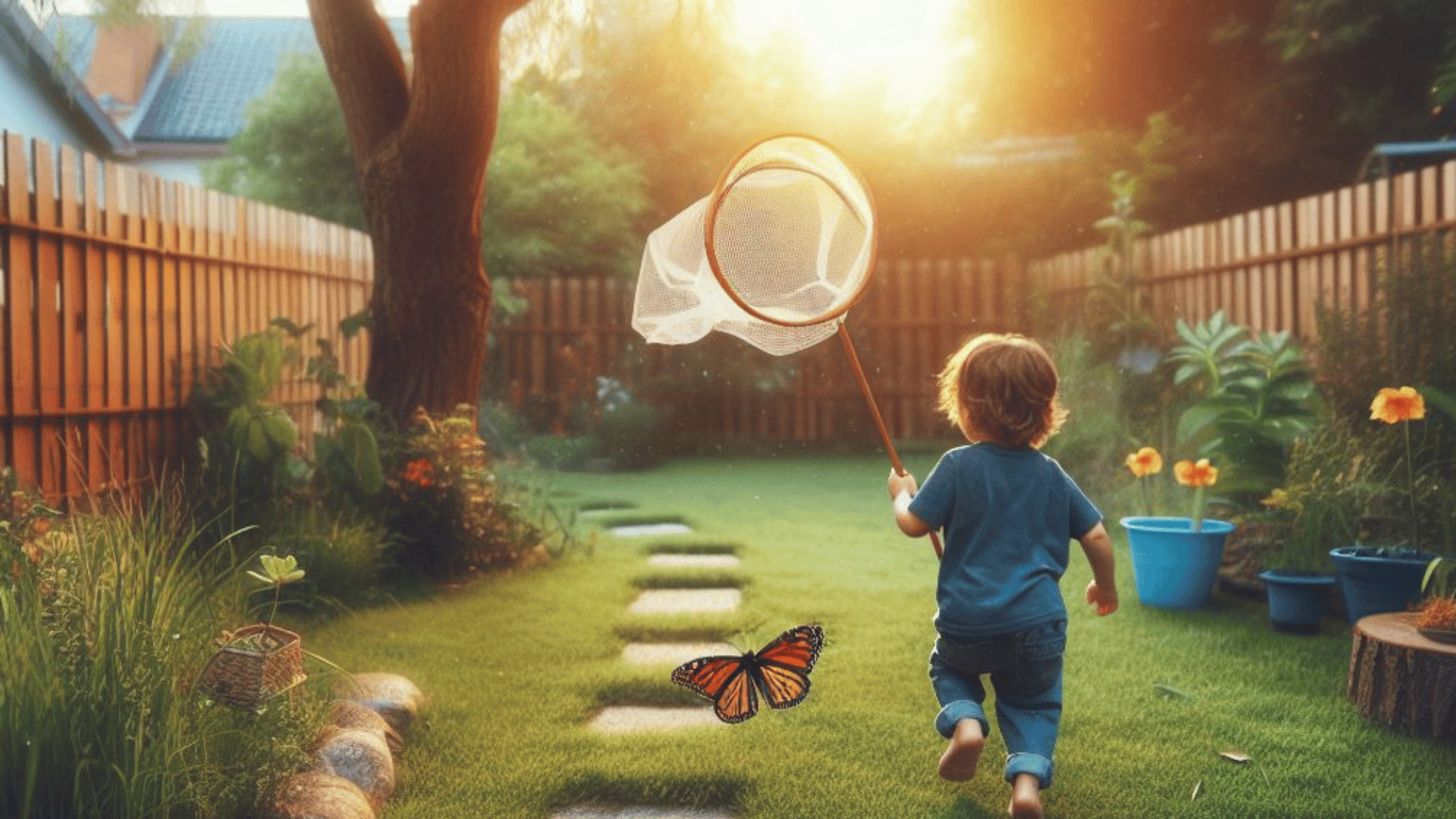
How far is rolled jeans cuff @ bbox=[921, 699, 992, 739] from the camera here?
308cm

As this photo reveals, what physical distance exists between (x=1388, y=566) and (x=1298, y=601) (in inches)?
18.0

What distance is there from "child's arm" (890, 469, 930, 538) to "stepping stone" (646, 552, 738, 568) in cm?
339

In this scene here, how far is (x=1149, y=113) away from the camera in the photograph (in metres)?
14.2

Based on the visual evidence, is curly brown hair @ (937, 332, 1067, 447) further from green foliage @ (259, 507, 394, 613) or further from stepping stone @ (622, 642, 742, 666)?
green foliage @ (259, 507, 394, 613)

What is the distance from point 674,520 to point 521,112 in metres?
7.50

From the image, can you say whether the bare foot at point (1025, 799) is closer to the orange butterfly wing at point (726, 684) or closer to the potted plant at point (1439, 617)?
the orange butterfly wing at point (726, 684)

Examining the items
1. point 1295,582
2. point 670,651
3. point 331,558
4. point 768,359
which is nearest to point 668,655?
point 670,651

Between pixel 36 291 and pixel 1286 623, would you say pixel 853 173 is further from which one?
pixel 36 291

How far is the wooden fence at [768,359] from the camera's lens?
13.6 metres

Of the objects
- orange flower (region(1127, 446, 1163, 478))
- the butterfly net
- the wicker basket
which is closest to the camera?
the wicker basket

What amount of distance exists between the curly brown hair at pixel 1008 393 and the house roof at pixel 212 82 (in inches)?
878

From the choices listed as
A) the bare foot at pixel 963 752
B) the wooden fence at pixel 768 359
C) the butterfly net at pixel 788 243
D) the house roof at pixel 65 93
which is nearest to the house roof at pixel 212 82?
the house roof at pixel 65 93

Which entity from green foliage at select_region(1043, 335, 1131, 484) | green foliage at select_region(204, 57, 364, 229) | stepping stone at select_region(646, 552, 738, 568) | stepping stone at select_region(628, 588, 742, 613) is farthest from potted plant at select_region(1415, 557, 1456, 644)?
→ green foliage at select_region(204, 57, 364, 229)

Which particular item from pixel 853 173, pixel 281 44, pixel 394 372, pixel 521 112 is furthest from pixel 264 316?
pixel 281 44
